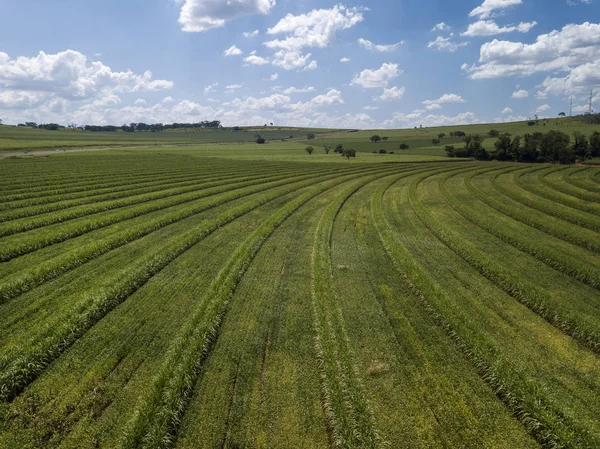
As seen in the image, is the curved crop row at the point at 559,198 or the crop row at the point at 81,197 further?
the curved crop row at the point at 559,198

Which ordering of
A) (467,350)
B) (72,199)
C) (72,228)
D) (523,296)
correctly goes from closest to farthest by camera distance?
(467,350) < (523,296) < (72,228) < (72,199)

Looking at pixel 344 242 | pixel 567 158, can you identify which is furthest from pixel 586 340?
pixel 567 158

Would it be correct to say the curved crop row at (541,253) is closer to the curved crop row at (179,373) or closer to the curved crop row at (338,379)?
the curved crop row at (338,379)

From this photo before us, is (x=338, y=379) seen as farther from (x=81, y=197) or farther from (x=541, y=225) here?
(x=81, y=197)

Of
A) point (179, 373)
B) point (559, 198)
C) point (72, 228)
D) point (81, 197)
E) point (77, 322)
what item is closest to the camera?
point (179, 373)

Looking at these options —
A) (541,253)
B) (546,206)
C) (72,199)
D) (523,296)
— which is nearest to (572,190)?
(546,206)

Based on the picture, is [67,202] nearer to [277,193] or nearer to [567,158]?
[277,193]

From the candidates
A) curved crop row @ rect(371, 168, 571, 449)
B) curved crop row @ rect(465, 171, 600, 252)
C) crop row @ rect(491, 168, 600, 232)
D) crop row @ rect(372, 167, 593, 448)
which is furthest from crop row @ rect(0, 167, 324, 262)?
crop row @ rect(491, 168, 600, 232)

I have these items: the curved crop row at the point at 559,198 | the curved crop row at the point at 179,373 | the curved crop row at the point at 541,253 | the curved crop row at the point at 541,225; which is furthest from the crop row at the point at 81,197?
the curved crop row at the point at 559,198
